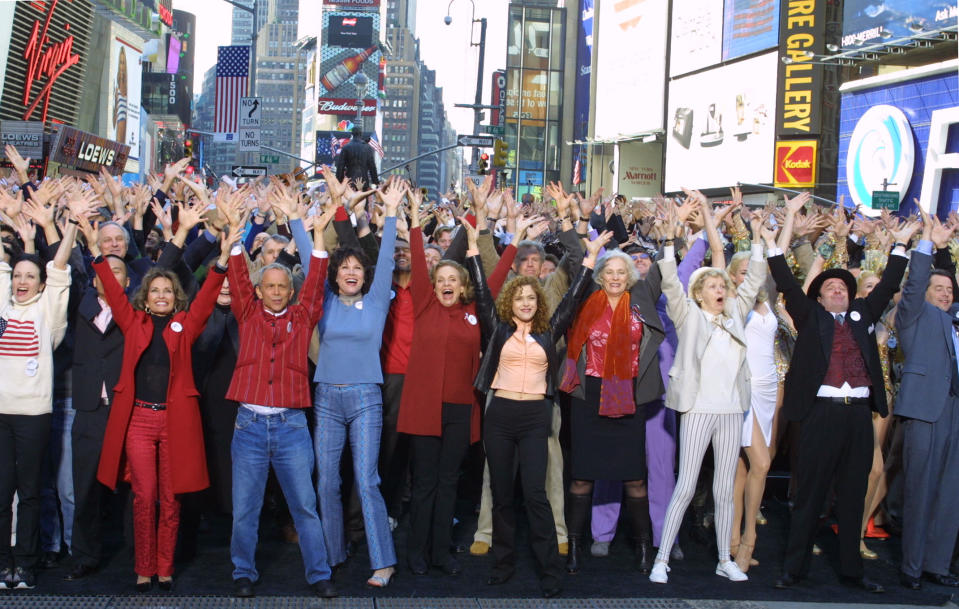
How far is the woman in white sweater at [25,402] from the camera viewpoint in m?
6.47

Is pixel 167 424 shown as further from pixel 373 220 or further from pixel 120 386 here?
pixel 373 220

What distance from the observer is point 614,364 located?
7.12 m

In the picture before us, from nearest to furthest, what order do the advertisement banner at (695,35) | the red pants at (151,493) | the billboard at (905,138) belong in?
the red pants at (151,493), the billboard at (905,138), the advertisement banner at (695,35)

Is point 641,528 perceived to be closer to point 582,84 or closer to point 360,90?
point 582,84

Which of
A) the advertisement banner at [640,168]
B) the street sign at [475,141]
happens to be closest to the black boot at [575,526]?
the street sign at [475,141]

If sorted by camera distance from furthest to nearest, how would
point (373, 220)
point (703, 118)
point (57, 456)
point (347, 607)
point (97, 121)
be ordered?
point (703, 118)
point (97, 121)
point (373, 220)
point (57, 456)
point (347, 607)

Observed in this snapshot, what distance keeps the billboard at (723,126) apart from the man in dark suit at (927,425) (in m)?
48.9

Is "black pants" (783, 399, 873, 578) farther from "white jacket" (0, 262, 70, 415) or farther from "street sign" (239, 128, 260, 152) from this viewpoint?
"street sign" (239, 128, 260, 152)

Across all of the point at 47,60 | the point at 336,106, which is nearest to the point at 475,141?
the point at 47,60

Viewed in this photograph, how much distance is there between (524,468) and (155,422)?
2340mm

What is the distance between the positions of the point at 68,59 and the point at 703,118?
114 ft

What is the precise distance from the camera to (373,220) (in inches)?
424

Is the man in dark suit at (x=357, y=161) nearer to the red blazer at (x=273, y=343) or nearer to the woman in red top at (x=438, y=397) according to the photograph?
the woman in red top at (x=438, y=397)

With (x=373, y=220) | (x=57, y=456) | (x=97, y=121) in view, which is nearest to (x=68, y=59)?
(x=97, y=121)
